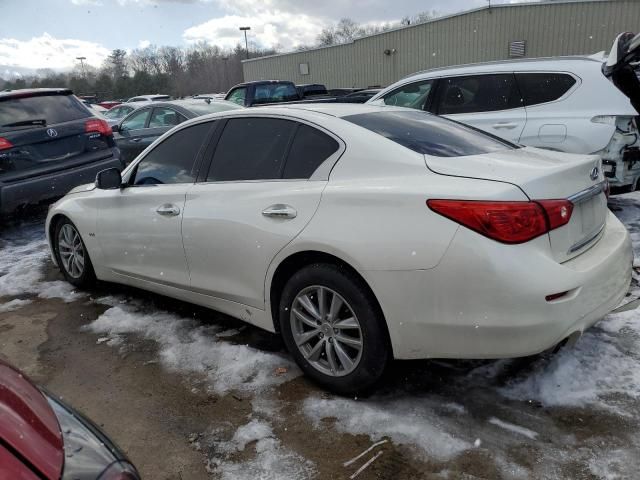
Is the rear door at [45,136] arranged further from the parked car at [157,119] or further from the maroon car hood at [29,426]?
the maroon car hood at [29,426]

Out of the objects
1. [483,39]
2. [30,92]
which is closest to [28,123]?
[30,92]

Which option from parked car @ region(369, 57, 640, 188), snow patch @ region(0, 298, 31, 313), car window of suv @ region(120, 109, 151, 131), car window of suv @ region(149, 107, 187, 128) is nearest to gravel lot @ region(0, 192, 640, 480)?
snow patch @ region(0, 298, 31, 313)

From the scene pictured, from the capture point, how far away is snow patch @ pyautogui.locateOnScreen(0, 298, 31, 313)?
15.1ft

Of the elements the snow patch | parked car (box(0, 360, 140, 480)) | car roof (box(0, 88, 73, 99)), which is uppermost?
car roof (box(0, 88, 73, 99))

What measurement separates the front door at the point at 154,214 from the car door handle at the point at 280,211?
0.81m

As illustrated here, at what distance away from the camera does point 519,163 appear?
110 inches

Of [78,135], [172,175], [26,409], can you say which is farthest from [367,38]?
[26,409]

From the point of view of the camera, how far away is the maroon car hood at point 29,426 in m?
1.28

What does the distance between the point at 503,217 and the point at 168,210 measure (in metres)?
2.23

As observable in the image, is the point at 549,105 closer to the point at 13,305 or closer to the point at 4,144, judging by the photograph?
the point at 13,305

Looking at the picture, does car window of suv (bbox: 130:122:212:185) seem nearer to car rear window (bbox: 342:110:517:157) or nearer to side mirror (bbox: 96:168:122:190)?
side mirror (bbox: 96:168:122:190)

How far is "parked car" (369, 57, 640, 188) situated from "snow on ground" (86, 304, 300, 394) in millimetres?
3876

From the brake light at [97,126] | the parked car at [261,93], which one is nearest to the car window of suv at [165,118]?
the brake light at [97,126]

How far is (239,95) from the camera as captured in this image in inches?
499
